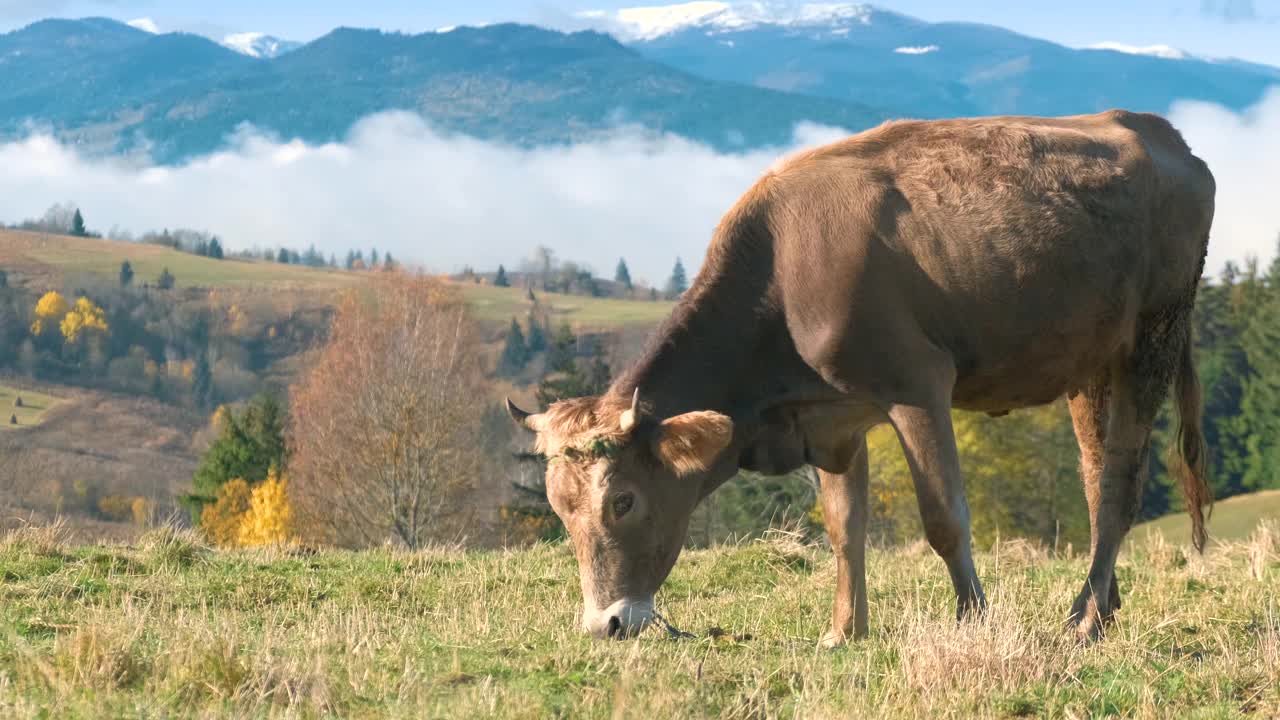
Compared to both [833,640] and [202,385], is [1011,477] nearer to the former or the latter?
[833,640]

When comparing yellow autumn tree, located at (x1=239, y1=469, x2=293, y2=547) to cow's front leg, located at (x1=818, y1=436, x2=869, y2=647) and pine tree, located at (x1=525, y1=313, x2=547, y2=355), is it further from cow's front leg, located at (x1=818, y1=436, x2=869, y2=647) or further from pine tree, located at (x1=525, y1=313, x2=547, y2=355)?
pine tree, located at (x1=525, y1=313, x2=547, y2=355)

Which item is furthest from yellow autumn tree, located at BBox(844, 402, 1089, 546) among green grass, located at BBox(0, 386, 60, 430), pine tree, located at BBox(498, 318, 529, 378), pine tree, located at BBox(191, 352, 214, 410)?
pine tree, located at BBox(191, 352, 214, 410)

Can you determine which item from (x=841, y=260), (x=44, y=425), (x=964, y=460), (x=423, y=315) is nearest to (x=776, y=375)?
(x=841, y=260)

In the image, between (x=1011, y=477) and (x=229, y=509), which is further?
(x=229, y=509)

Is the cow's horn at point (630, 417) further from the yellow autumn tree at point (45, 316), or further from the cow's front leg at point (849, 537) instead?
the yellow autumn tree at point (45, 316)

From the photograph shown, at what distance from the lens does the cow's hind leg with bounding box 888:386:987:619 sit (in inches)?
314

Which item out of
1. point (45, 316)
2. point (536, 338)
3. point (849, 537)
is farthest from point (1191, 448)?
point (45, 316)

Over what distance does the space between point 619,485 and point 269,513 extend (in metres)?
64.3

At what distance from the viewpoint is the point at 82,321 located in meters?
194

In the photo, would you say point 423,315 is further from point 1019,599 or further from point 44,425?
point 44,425

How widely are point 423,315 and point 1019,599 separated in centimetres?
5369

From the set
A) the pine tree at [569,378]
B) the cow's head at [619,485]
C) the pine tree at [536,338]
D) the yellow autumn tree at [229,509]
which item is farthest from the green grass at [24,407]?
the cow's head at [619,485]

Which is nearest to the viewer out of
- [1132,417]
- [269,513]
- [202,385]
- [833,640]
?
[833,640]

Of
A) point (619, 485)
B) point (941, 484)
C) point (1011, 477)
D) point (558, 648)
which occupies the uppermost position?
point (619, 485)
